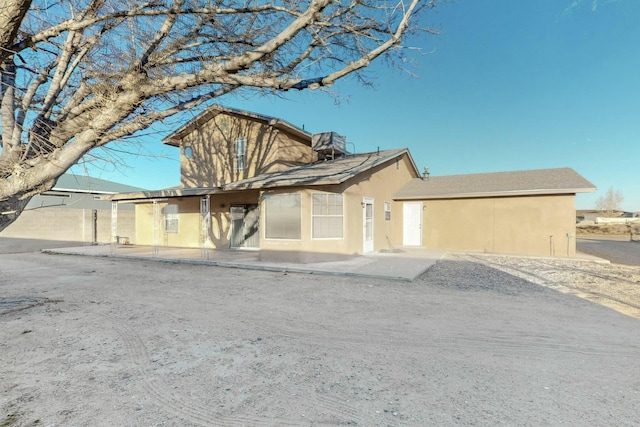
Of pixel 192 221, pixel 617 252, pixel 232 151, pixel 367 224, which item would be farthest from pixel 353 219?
pixel 617 252

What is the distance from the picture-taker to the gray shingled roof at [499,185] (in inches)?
484

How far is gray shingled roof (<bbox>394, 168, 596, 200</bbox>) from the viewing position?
40.4ft

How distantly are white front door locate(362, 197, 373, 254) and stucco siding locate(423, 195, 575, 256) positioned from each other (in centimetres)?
380

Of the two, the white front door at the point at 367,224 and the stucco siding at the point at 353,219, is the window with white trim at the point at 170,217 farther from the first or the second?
the white front door at the point at 367,224

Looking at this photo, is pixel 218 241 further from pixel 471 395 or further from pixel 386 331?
pixel 471 395

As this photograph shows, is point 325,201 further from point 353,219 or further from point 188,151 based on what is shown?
point 188,151

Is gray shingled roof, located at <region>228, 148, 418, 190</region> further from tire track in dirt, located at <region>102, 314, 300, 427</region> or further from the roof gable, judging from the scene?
tire track in dirt, located at <region>102, 314, 300, 427</region>

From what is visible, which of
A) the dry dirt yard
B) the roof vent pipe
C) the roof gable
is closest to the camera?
the dry dirt yard

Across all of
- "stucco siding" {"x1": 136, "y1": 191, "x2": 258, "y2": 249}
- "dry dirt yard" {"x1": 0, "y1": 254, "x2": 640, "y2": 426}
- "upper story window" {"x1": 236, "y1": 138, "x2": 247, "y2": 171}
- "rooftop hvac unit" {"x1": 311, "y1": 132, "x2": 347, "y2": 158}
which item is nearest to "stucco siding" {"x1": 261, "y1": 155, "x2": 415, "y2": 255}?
"rooftop hvac unit" {"x1": 311, "y1": 132, "x2": 347, "y2": 158}

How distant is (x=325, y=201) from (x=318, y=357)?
7.64 m

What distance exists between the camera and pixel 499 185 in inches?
549

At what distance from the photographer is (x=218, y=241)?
1488cm

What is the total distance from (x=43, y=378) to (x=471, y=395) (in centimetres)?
409

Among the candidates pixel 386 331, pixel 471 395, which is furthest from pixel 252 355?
pixel 471 395
